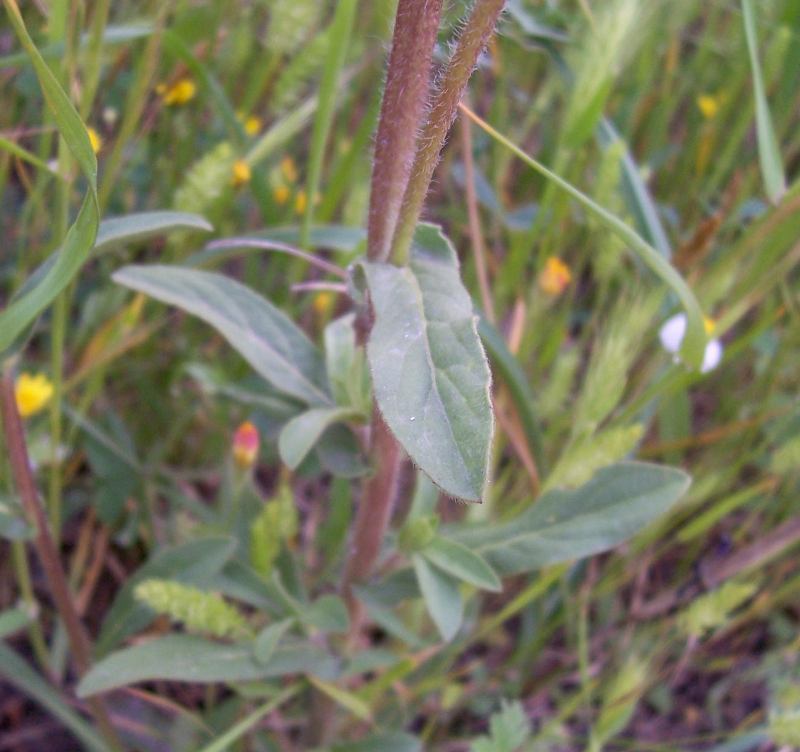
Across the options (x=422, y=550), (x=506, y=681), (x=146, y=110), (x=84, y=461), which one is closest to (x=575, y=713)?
(x=506, y=681)

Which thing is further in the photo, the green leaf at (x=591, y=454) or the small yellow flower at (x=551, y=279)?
the small yellow flower at (x=551, y=279)

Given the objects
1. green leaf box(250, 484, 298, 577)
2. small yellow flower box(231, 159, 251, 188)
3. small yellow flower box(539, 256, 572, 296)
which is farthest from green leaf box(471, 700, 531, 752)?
small yellow flower box(231, 159, 251, 188)

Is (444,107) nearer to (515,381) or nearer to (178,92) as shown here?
(515,381)

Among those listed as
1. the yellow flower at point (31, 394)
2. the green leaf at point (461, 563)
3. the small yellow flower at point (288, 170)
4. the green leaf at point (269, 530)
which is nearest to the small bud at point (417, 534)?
the green leaf at point (461, 563)

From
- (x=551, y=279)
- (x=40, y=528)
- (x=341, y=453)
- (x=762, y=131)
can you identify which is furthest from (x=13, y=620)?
(x=762, y=131)

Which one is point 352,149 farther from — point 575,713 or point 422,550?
point 575,713

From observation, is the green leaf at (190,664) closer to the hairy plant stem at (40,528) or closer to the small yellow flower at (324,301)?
the hairy plant stem at (40,528)
